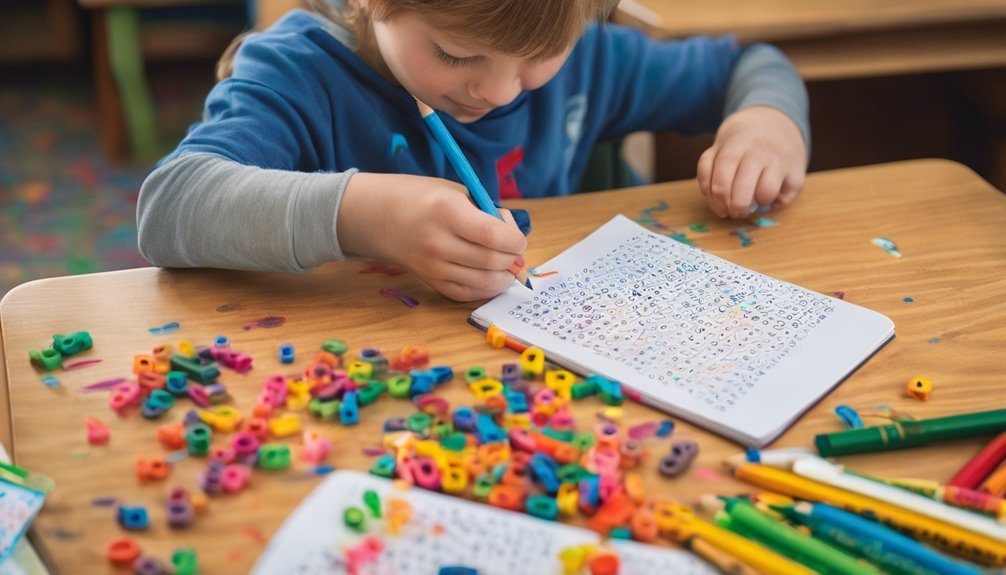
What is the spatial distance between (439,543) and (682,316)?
311 millimetres

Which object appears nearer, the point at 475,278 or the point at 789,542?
the point at 789,542

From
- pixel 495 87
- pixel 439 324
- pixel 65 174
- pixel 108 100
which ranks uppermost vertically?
pixel 495 87

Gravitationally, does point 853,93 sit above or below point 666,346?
below

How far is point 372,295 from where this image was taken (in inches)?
32.0

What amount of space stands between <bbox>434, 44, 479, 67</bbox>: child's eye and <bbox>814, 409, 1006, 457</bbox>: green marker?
42 cm

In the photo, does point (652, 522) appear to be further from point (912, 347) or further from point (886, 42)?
point (886, 42)

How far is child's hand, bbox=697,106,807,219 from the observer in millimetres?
942

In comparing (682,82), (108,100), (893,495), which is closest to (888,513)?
(893,495)

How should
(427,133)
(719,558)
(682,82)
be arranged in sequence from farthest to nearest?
(682,82) → (427,133) → (719,558)

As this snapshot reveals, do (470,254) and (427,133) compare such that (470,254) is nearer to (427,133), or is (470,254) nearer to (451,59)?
(451,59)

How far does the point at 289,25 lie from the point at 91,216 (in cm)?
163

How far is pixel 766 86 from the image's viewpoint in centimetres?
114

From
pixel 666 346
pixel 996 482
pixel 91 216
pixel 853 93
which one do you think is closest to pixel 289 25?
pixel 666 346

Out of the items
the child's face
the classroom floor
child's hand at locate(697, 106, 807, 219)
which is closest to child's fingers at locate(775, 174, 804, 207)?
child's hand at locate(697, 106, 807, 219)
